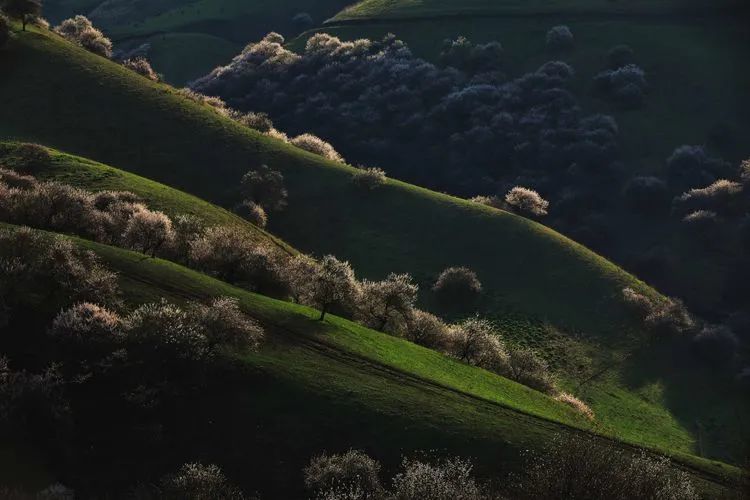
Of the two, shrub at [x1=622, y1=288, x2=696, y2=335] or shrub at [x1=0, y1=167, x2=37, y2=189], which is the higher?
shrub at [x1=622, y1=288, x2=696, y2=335]

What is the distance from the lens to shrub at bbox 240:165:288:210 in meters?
74.3

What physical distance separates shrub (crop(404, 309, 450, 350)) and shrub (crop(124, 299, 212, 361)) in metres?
23.2

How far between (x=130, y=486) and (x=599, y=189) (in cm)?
9876

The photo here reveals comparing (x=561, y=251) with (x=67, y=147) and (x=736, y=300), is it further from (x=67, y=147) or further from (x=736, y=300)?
(x=67, y=147)

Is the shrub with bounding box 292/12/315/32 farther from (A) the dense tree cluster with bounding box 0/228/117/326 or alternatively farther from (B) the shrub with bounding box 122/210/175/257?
(A) the dense tree cluster with bounding box 0/228/117/326

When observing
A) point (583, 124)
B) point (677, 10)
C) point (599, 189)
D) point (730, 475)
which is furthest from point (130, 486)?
point (677, 10)

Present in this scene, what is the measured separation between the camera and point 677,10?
142 metres

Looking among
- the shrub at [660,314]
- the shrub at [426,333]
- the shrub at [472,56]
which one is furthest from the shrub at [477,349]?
the shrub at [472,56]

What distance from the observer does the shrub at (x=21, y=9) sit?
89938mm

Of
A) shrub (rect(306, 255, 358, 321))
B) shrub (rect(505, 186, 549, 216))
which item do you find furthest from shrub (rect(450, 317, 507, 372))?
shrub (rect(505, 186, 549, 216))

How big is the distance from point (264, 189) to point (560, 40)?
307 ft

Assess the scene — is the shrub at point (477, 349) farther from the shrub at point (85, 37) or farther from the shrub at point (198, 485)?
the shrub at point (85, 37)

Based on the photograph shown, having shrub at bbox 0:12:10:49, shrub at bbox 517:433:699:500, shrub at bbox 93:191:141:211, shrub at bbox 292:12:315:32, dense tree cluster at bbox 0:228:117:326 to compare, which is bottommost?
dense tree cluster at bbox 0:228:117:326

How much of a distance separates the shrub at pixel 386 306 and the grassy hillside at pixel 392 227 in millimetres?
16065
